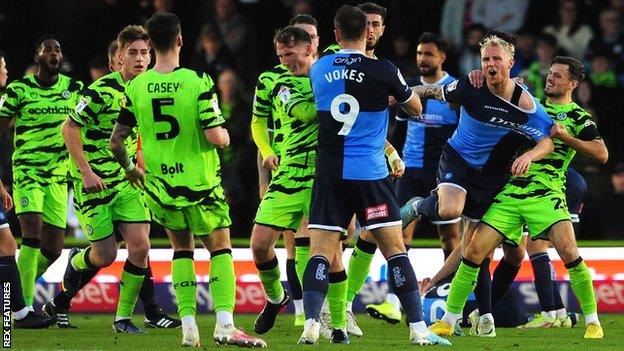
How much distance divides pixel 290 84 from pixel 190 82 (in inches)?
54.4

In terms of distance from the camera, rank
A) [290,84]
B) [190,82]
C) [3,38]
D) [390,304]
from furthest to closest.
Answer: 1. [3,38]
2. [390,304]
3. [290,84]
4. [190,82]

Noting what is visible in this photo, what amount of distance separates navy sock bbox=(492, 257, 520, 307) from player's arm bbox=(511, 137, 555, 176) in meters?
1.38

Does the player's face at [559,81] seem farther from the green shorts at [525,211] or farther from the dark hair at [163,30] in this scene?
the dark hair at [163,30]

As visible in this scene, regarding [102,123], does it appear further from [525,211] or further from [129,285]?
[525,211]

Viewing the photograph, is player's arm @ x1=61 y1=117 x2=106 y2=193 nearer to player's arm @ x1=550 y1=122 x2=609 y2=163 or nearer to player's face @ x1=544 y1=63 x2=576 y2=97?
player's arm @ x1=550 y1=122 x2=609 y2=163

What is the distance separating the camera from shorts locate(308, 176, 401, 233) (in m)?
11.4

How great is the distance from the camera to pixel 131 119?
11359 mm

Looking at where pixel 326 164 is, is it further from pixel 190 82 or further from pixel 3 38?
pixel 3 38

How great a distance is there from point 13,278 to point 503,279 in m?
4.13

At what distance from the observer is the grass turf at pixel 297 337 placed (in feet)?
38.6

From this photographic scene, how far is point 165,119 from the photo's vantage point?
11125mm

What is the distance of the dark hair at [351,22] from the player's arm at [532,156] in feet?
5.94

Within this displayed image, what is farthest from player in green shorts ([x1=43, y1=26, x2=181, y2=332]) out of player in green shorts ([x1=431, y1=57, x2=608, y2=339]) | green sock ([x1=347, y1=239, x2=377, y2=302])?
player in green shorts ([x1=431, y1=57, x2=608, y2=339])

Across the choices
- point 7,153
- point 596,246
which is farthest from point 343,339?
point 7,153
